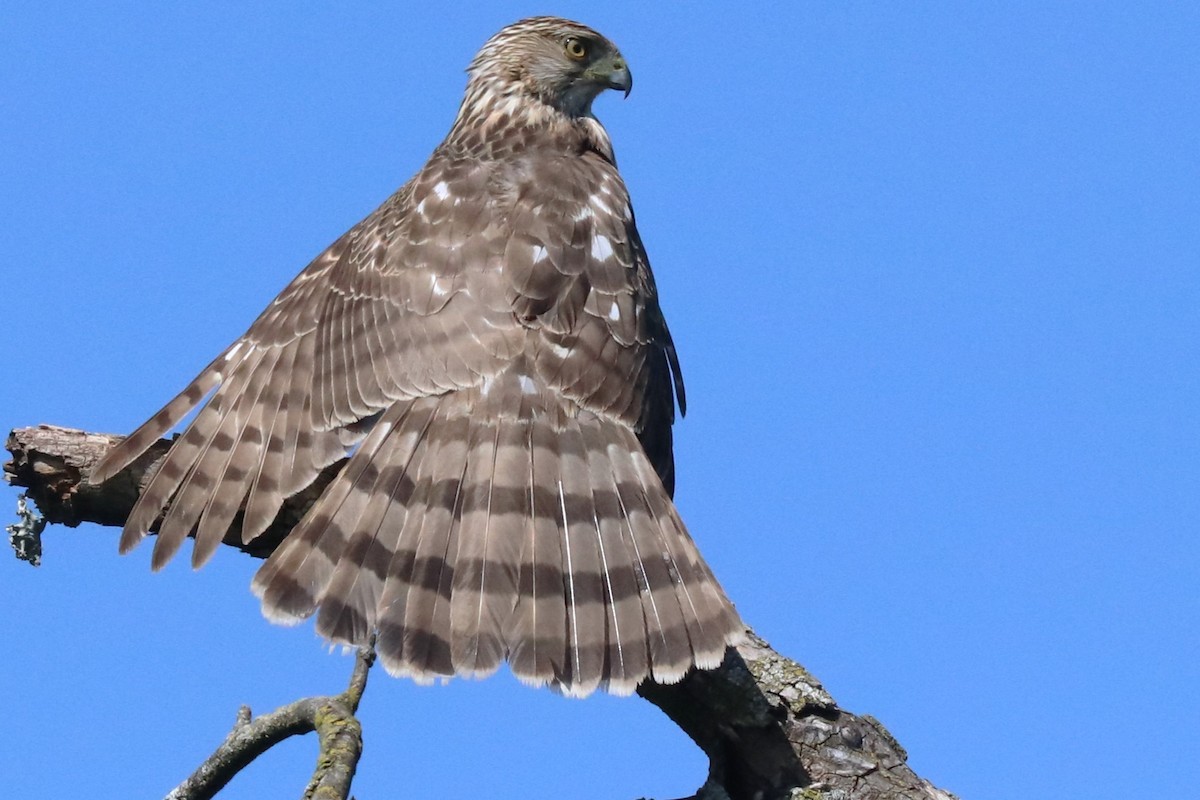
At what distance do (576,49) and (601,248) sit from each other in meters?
1.61

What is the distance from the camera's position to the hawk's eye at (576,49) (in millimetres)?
7215

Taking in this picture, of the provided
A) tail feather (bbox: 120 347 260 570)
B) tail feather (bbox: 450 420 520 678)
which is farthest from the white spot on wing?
tail feather (bbox: 120 347 260 570)

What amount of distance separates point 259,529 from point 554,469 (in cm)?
115

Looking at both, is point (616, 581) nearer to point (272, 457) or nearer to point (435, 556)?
point (435, 556)

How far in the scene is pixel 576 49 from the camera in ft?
23.7

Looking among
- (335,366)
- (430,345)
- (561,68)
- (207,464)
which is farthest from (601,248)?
(207,464)

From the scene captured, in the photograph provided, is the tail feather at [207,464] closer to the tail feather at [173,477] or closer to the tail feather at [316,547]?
the tail feather at [173,477]

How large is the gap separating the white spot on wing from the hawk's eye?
151 centimetres

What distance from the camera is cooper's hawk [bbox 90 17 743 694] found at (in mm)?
5082

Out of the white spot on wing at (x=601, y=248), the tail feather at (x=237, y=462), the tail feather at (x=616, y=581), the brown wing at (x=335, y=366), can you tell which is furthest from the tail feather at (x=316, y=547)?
the white spot on wing at (x=601, y=248)

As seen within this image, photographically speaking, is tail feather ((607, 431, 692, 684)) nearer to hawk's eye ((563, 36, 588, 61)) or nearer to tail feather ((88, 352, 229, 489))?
tail feather ((88, 352, 229, 489))

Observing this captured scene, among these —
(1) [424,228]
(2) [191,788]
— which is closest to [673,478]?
(1) [424,228]

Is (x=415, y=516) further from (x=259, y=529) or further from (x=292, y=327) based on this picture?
(x=292, y=327)

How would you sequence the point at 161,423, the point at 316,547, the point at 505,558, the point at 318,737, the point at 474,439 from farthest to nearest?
the point at 161,423 < the point at 474,439 < the point at 316,547 < the point at 505,558 < the point at 318,737
